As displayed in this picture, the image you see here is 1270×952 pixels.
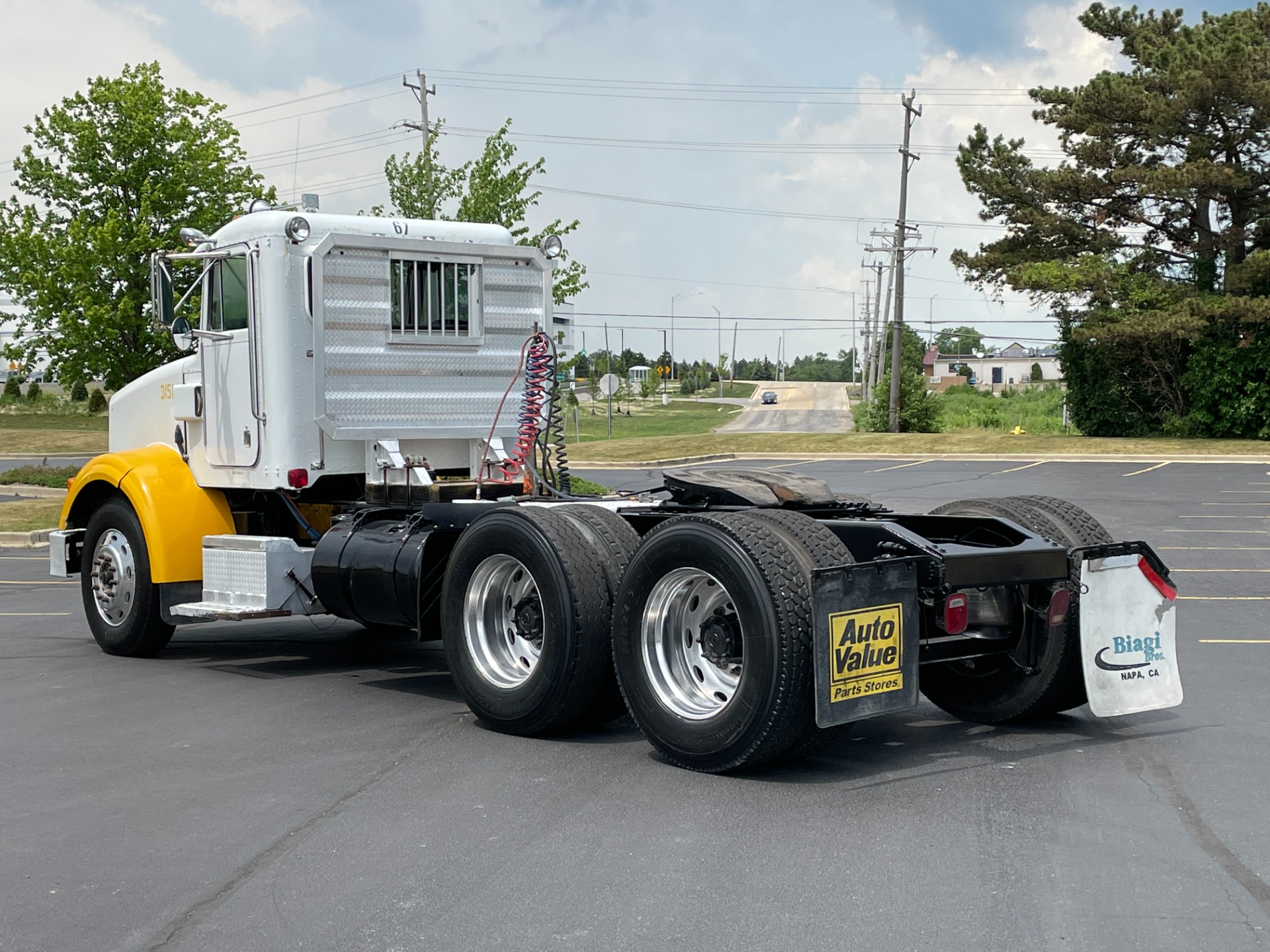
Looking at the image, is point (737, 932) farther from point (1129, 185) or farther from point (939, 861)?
point (1129, 185)

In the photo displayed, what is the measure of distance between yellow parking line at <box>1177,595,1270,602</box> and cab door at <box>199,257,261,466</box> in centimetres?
825

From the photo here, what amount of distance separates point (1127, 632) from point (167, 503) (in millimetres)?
6652

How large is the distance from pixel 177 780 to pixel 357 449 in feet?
11.6

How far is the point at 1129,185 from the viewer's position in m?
46.1

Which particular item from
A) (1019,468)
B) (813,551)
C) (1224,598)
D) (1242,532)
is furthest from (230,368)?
(1019,468)

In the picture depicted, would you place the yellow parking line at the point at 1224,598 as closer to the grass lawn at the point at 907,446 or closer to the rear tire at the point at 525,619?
the rear tire at the point at 525,619

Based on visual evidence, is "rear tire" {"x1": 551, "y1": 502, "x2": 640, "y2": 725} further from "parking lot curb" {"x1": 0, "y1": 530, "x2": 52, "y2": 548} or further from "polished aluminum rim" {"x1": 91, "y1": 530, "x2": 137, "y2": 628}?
"parking lot curb" {"x1": 0, "y1": 530, "x2": 52, "y2": 548}

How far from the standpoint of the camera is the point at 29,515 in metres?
21.8

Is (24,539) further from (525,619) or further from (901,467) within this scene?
(901,467)

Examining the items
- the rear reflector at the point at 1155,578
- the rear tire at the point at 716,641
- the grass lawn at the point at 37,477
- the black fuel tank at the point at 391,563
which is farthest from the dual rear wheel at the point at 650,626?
the grass lawn at the point at 37,477

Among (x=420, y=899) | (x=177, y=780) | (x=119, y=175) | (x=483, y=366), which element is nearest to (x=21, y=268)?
(x=119, y=175)

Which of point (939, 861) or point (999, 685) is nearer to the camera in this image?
point (939, 861)

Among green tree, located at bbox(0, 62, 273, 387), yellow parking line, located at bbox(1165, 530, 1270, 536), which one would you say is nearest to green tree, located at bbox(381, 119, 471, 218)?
green tree, located at bbox(0, 62, 273, 387)

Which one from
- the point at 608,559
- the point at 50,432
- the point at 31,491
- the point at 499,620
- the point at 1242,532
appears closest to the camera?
the point at 608,559
